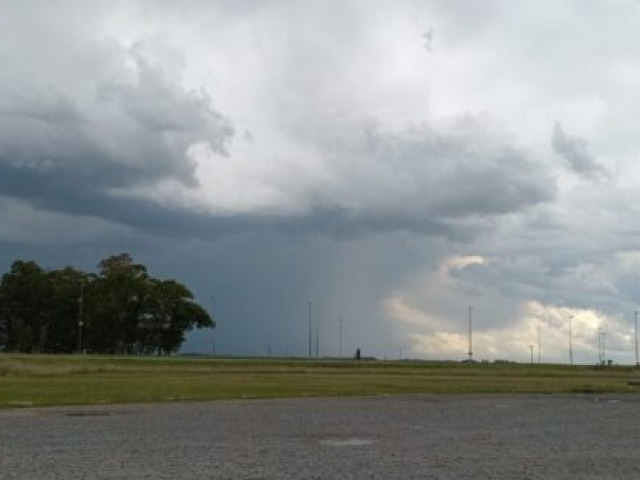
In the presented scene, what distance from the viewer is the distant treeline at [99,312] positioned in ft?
531

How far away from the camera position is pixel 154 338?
163 metres

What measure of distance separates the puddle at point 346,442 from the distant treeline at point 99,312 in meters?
141

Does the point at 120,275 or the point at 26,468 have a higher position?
the point at 120,275

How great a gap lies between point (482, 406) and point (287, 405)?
8.17 metres

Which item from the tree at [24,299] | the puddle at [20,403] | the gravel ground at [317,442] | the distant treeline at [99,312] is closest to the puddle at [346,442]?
the gravel ground at [317,442]

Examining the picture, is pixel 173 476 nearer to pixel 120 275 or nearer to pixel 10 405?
pixel 10 405

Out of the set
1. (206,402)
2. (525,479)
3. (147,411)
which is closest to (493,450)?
(525,479)

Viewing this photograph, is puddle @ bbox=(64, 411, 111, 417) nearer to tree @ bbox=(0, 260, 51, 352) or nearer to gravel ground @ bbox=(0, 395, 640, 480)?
gravel ground @ bbox=(0, 395, 640, 480)

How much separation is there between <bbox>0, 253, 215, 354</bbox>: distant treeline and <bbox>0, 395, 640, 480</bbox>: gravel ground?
5121 inches

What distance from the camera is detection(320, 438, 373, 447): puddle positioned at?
2072 cm

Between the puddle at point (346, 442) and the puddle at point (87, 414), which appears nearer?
the puddle at point (346, 442)

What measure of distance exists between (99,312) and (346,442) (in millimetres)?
146005

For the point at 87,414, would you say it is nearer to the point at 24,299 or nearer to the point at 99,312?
the point at 99,312

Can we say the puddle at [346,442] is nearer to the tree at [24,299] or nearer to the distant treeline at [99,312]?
the distant treeline at [99,312]
